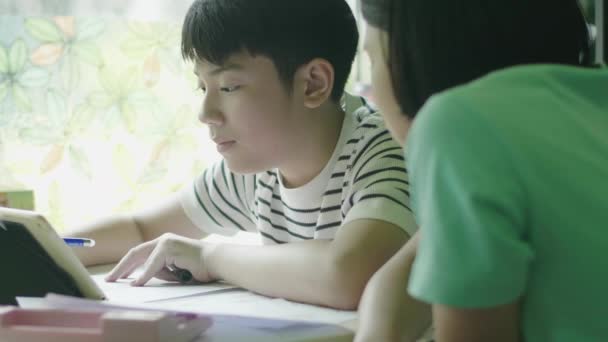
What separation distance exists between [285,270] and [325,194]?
200mm

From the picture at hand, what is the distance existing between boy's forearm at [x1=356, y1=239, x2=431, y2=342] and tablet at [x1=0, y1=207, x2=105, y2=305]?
311 millimetres

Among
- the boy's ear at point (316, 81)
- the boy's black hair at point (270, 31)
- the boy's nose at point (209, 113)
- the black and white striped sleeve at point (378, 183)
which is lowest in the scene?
the black and white striped sleeve at point (378, 183)

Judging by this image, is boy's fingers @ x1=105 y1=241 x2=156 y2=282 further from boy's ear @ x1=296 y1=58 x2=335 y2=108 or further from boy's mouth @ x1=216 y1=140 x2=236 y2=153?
boy's ear @ x1=296 y1=58 x2=335 y2=108

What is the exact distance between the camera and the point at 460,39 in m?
0.59

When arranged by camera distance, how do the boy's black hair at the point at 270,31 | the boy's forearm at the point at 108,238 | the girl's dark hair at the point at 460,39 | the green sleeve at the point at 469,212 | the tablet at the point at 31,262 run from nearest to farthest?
the green sleeve at the point at 469,212 < the girl's dark hair at the point at 460,39 < the tablet at the point at 31,262 < the boy's black hair at the point at 270,31 < the boy's forearm at the point at 108,238

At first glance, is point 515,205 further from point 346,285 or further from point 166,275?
point 166,275

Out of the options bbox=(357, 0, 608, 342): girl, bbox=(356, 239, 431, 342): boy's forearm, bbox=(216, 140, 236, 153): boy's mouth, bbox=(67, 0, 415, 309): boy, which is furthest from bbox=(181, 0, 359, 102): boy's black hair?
bbox=(357, 0, 608, 342): girl

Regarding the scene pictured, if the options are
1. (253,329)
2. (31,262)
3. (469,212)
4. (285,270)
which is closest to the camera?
(469,212)

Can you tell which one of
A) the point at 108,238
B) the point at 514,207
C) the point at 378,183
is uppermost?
the point at 514,207

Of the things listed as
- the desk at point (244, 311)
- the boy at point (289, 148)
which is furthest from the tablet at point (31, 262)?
the boy at point (289, 148)

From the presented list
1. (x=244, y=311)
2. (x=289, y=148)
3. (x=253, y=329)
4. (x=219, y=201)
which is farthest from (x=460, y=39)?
(x=219, y=201)

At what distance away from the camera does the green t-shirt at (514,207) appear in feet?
1.47

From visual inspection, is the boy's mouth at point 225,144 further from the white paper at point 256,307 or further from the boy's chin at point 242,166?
the white paper at point 256,307

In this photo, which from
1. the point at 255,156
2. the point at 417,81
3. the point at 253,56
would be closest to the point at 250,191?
the point at 255,156
